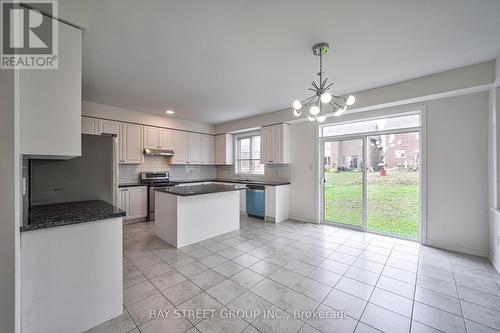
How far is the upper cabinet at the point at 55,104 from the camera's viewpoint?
4.52ft

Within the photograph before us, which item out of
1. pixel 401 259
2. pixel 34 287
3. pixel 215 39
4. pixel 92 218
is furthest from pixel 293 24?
pixel 401 259

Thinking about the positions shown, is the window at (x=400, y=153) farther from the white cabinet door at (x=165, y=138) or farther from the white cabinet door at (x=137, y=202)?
the white cabinet door at (x=137, y=202)

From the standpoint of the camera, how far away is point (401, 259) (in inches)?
113

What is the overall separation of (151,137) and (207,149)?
5.93 ft

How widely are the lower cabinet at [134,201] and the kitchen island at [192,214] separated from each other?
129cm

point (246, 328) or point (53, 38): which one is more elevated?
point (53, 38)

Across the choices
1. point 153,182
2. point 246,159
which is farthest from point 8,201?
point 246,159

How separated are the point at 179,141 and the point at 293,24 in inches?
183

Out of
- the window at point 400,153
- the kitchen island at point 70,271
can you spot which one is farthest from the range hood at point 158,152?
the window at point 400,153

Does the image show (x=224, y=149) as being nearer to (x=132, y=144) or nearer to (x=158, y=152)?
(x=158, y=152)

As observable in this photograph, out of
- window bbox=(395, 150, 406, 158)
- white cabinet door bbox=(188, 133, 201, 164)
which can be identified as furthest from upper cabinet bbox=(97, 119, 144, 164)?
window bbox=(395, 150, 406, 158)

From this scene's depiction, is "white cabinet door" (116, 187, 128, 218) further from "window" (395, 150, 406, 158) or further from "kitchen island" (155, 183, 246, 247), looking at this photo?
"window" (395, 150, 406, 158)

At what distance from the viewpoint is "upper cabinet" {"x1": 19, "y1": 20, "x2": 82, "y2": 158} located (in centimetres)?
138

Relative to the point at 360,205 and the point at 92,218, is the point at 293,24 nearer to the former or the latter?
A: the point at 92,218
